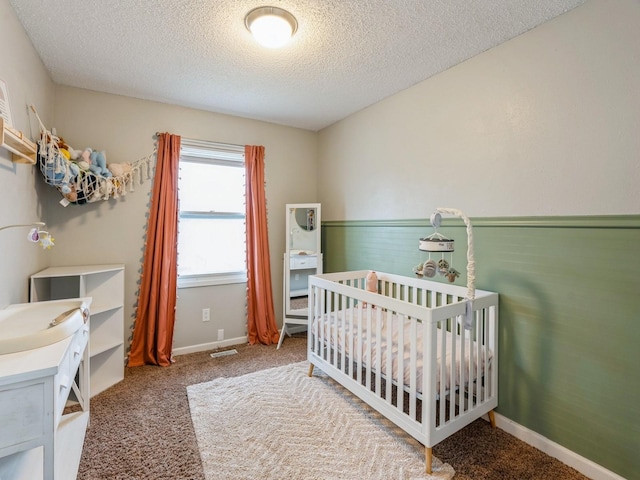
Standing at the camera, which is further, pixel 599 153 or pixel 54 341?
pixel 599 153

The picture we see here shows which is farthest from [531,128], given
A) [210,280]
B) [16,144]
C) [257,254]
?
[210,280]

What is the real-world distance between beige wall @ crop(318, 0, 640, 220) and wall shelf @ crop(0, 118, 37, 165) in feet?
7.56

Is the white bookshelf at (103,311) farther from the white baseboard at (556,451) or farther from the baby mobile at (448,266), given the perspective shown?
the white baseboard at (556,451)

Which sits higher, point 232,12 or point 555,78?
point 232,12

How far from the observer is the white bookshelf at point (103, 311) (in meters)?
2.27

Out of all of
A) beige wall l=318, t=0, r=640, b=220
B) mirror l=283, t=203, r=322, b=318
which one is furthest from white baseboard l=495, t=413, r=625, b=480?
mirror l=283, t=203, r=322, b=318

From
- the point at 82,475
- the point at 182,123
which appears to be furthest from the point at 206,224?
the point at 82,475

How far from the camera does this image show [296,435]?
1738 mm

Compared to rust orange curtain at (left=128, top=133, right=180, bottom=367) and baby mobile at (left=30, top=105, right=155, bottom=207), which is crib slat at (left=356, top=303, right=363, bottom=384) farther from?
baby mobile at (left=30, top=105, right=155, bottom=207)

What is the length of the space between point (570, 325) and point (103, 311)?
289cm

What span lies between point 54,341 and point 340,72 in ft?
7.20

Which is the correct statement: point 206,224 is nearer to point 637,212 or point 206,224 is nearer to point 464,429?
point 464,429

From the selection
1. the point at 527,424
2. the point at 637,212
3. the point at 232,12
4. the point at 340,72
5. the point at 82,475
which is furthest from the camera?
the point at 340,72

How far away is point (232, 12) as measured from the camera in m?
1.58
